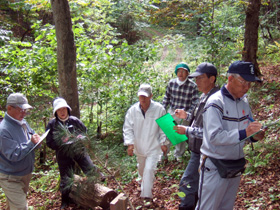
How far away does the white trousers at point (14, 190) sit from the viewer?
12.3 feet

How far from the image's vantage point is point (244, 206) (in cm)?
400

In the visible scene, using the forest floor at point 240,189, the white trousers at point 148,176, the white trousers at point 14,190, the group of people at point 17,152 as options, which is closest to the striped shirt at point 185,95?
the forest floor at point 240,189

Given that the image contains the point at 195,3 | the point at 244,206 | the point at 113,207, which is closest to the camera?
the point at 113,207

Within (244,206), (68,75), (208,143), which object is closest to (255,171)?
(244,206)

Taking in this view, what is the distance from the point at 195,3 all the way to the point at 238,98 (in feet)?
17.1

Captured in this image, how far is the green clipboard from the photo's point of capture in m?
4.02

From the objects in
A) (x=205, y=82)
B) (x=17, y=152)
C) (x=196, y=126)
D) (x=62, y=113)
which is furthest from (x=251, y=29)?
(x=17, y=152)

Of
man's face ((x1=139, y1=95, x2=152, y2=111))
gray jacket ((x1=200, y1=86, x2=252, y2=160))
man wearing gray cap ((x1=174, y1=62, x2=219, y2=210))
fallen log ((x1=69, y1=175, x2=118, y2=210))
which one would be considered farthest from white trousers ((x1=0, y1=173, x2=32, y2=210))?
gray jacket ((x1=200, y1=86, x2=252, y2=160))

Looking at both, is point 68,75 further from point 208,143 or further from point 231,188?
point 231,188

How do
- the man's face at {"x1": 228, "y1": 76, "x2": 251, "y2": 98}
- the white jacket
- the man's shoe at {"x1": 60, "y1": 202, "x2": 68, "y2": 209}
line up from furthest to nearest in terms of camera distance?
the man's shoe at {"x1": 60, "y1": 202, "x2": 68, "y2": 209}
the white jacket
the man's face at {"x1": 228, "y1": 76, "x2": 251, "y2": 98}

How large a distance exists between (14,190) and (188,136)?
2.69 metres

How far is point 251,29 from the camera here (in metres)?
7.98

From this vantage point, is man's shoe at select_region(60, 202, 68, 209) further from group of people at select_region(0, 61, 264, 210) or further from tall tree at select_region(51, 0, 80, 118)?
tall tree at select_region(51, 0, 80, 118)

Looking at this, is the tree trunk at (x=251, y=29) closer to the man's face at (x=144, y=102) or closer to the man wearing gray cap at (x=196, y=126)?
the man's face at (x=144, y=102)
